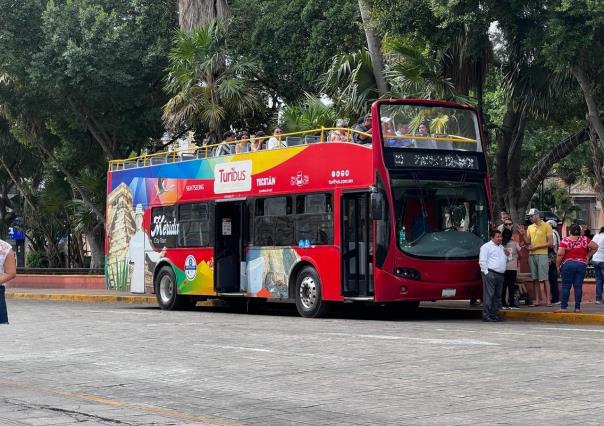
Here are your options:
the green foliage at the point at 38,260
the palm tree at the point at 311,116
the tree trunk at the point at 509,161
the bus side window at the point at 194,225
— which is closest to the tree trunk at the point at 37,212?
the green foliage at the point at 38,260

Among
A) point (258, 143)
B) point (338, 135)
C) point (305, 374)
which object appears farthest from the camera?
point (258, 143)

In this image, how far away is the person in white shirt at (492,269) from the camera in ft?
65.9

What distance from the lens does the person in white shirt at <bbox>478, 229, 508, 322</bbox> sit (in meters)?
20.1

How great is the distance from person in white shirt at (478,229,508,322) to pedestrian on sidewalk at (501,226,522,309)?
3.96ft

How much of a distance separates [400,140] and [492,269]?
2931mm

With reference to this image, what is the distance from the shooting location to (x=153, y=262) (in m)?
28.2

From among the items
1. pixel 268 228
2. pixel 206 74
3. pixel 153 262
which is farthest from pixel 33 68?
pixel 268 228

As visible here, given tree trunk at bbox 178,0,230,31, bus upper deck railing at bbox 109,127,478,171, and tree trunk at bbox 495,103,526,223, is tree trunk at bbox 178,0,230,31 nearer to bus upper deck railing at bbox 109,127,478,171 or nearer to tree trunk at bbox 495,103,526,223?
bus upper deck railing at bbox 109,127,478,171

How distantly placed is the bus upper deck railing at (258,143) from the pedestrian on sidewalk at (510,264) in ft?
6.17

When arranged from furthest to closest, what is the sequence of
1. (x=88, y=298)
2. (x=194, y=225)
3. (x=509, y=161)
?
(x=88, y=298) → (x=509, y=161) → (x=194, y=225)

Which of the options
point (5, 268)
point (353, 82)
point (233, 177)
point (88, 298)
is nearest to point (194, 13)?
point (353, 82)

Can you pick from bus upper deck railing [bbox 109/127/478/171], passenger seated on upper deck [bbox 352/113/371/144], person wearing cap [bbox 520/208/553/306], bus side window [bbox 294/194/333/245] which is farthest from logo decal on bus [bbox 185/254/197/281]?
person wearing cap [bbox 520/208/553/306]

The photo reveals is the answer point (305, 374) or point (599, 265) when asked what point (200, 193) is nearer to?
point (599, 265)

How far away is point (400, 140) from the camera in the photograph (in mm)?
21047
